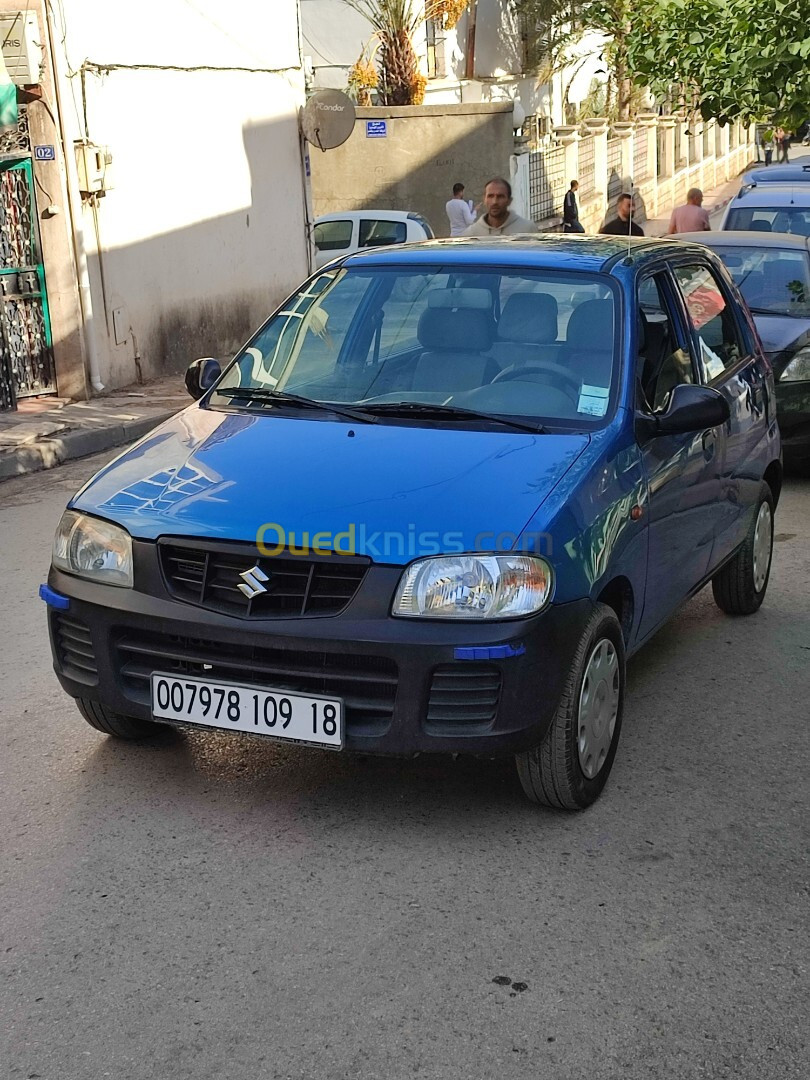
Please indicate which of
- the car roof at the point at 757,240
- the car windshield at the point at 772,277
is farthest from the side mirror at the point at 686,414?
the car roof at the point at 757,240

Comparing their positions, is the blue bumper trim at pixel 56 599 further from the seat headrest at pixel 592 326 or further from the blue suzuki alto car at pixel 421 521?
the seat headrest at pixel 592 326

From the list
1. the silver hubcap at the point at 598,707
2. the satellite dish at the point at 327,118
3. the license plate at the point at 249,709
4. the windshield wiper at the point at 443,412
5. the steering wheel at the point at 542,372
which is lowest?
the silver hubcap at the point at 598,707

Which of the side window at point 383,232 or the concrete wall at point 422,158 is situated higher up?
the concrete wall at point 422,158

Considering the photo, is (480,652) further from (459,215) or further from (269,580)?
(459,215)

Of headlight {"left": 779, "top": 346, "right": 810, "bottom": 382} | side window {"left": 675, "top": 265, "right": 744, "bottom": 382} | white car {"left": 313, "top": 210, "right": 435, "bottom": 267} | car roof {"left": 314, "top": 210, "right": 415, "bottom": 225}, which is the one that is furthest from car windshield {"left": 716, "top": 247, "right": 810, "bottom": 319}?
car roof {"left": 314, "top": 210, "right": 415, "bottom": 225}

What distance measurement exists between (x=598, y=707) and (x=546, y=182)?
26.2m

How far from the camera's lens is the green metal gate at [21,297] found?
12.9 meters

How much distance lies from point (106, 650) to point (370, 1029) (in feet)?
5.02

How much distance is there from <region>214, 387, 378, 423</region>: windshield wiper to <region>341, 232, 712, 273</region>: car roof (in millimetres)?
786

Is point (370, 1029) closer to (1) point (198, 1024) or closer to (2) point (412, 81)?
(1) point (198, 1024)

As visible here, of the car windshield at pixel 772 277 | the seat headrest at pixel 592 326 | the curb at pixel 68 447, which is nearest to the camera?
the seat headrest at pixel 592 326

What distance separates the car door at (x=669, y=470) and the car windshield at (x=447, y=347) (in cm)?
21

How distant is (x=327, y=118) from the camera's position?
18.0 m

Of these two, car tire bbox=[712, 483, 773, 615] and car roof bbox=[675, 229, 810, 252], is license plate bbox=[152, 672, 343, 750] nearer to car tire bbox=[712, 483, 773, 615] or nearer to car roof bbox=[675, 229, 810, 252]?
car tire bbox=[712, 483, 773, 615]
